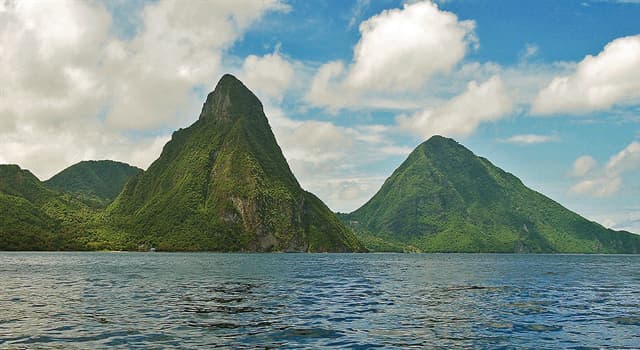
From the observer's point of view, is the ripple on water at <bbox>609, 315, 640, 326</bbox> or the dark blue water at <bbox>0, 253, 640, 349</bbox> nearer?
the dark blue water at <bbox>0, 253, 640, 349</bbox>

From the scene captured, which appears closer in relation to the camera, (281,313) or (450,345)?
(450,345)

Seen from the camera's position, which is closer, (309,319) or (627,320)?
(309,319)

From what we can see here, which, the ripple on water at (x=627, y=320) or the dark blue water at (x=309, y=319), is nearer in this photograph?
the dark blue water at (x=309, y=319)

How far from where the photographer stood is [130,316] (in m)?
38.9

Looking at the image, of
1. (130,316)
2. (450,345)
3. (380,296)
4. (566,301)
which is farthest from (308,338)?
(566,301)

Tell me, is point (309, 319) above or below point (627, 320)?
below

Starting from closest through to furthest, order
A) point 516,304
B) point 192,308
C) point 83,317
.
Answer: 1. point 83,317
2. point 192,308
3. point 516,304

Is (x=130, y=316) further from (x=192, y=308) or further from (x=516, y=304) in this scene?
(x=516, y=304)

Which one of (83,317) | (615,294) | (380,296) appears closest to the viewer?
(83,317)

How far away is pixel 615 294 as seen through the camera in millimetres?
63188

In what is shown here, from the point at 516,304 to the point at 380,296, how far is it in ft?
43.7

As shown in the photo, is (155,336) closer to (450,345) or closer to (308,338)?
(308,338)

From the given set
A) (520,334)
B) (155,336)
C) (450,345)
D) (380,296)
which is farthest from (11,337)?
(380,296)

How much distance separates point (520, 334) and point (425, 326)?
5.82 meters
